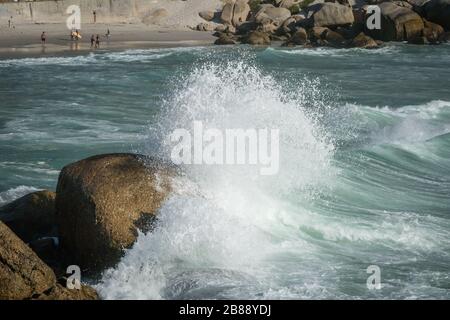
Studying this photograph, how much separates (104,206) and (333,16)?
122ft

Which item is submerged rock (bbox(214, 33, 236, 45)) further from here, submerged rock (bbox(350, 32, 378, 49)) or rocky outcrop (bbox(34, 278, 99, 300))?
rocky outcrop (bbox(34, 278, 99, 300))

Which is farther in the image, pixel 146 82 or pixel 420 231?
pixel 146 82

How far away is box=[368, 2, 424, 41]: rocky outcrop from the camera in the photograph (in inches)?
1689

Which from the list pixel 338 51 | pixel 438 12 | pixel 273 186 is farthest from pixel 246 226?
pixel 438 12

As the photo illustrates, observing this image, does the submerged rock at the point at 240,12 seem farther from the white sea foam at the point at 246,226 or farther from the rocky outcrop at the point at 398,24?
the white sea foam at the point at 246,226

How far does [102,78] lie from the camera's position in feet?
97.1

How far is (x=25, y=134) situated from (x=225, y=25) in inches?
1269

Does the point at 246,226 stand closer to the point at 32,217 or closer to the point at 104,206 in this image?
the point at 104,206

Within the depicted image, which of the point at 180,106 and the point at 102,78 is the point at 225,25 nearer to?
the point at 102,78

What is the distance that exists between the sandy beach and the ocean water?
12.9 meters

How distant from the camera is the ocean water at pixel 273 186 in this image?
9.20 metres

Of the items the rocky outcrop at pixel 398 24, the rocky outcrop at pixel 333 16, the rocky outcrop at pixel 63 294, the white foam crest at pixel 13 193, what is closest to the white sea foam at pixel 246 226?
the rocky outcrop at pixel 63 294
